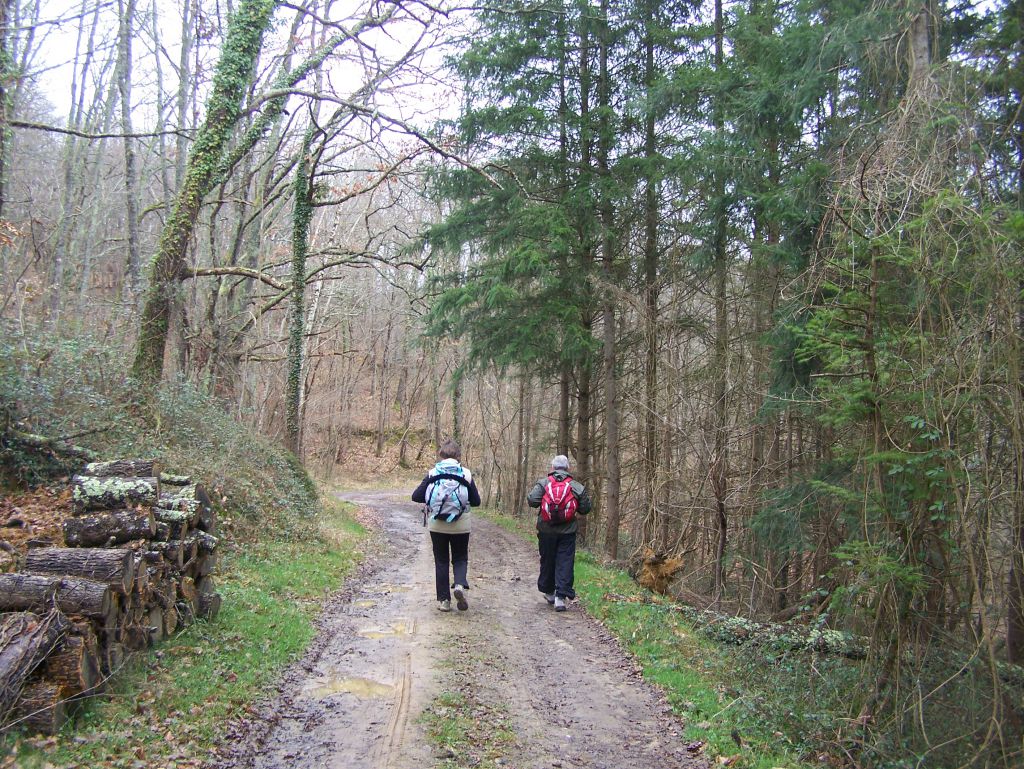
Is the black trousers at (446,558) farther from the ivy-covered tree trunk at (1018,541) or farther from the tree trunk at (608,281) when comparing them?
the tree trunk at (608,281)

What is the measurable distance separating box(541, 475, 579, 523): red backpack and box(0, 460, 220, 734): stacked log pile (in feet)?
13.3

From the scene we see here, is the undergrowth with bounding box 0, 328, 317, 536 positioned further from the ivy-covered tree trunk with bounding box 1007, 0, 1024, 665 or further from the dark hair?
the ivy-covered tree trunk with bounding box 1007, 0, 1024, 665

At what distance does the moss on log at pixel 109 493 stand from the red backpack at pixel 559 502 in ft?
15.6

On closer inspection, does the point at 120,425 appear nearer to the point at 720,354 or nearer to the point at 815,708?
the point at 815,708

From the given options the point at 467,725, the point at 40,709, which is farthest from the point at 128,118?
the point at 467,725

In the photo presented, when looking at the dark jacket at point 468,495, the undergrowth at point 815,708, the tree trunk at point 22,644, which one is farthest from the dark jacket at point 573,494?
the tree trunk at point 22,644

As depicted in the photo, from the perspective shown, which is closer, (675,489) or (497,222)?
(675,489)

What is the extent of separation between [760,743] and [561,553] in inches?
167

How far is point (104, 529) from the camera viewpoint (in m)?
5.99

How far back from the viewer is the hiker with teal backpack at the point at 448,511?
28.5 ft

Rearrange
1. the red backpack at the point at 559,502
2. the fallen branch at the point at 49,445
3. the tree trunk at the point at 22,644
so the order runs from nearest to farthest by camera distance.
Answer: the tree trunk at the point at 22,644 < the fallen branch at the point at 49,445 < the red backpack at the point at 559,502

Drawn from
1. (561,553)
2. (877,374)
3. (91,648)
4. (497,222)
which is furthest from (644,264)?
(91,648)

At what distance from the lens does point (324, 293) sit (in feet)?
92.3

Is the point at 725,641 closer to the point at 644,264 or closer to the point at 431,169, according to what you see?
the point at 644,264
